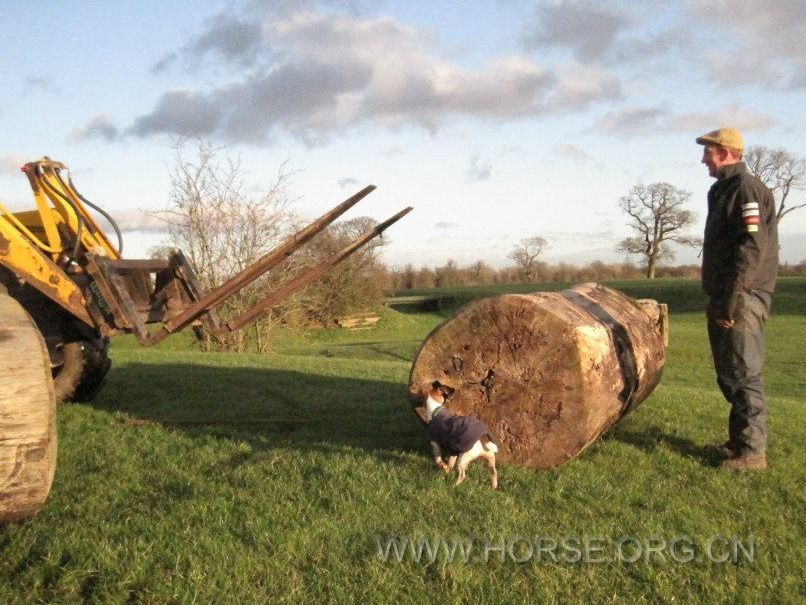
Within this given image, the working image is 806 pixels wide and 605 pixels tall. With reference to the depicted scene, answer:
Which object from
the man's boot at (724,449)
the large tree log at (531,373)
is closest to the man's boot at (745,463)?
the man's boot at (724,449)

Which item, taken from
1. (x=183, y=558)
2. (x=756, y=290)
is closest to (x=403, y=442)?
(x=183, y=558)

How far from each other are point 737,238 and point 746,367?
109cm

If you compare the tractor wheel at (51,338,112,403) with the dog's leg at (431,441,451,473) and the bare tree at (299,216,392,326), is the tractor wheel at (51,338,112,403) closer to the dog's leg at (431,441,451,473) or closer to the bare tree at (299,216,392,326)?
the dog's leg at (431,441,451,473)

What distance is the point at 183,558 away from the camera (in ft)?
13.1

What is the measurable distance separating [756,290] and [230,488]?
181 inches

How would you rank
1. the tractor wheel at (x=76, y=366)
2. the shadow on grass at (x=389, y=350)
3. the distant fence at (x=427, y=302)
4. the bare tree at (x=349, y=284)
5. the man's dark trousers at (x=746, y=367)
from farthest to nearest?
1. the distant fence at (x=427, y=302)
2. the bare tree at (x=349, y=284)
3. the shadow on grass at (x=389, y=350)
4. the tractor wheel at (x=76, y=366)
5. the man's dark trousers at (x=746, y=367)

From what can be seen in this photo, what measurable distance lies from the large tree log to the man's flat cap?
181 cm

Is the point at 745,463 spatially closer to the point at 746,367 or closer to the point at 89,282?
the point at 746,367

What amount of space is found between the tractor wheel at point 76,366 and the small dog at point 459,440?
14.9 feet

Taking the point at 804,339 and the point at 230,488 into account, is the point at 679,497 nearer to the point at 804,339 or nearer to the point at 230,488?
the point at 230,488

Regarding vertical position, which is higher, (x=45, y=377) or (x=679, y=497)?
(x=45, y=377)

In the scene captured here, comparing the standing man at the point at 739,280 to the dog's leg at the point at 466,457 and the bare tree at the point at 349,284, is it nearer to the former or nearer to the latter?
the dog's leg at the point at 466,457

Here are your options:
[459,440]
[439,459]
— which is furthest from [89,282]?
[459,440]

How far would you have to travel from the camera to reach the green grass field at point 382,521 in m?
3.81
